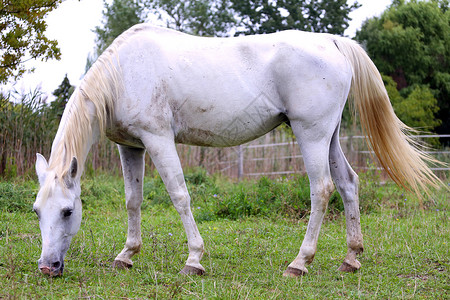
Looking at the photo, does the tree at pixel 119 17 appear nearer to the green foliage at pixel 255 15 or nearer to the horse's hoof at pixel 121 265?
the green foliage at pixel 255 15

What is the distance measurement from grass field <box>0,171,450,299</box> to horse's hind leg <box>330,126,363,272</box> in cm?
16

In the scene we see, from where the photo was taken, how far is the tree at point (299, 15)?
→ 80.0ft

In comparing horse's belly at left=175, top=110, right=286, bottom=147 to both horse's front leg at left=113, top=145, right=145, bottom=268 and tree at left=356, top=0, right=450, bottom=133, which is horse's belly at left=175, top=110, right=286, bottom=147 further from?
tree at left=356, top=0, right=450, bottom=133

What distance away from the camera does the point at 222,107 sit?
12.3ft

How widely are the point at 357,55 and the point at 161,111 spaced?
179 cm

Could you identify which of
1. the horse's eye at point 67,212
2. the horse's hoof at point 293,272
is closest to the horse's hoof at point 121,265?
the horse's eye at point 67,212

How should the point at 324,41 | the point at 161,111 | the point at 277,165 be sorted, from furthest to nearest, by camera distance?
the point at 277,165
the point at 324,41
the point at 161,111

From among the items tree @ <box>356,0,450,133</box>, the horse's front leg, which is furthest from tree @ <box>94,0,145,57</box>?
the horse's front leg

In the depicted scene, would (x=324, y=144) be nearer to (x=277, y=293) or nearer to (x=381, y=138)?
(x=381, y=138)

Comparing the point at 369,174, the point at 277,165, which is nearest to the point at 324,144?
the point at 369,174

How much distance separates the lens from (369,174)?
779 cm

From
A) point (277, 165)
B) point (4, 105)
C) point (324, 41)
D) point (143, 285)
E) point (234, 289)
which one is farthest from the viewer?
point (277, 165)

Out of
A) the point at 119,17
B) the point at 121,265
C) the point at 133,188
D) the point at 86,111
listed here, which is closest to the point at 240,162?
the point at 133,188

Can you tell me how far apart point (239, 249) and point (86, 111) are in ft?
6.64
